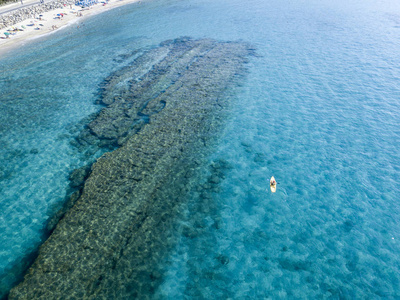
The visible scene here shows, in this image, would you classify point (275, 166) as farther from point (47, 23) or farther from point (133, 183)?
point (47, 23)

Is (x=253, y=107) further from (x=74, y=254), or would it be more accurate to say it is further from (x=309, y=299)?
(x=74, y=254)

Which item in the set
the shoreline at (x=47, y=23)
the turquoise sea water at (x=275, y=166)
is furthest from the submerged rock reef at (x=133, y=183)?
the shoreline at (x=47, y=23)

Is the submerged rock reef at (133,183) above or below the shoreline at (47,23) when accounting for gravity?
below

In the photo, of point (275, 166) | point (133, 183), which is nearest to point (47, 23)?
point (133, 183)

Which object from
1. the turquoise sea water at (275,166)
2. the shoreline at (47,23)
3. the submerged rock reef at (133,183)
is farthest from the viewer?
the shoreline at (47,23)

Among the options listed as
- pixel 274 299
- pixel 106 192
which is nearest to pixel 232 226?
pixel 274 299

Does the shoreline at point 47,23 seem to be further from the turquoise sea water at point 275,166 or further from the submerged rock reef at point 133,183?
the submerged rock reef at point 133,183

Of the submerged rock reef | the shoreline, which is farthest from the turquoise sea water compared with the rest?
the shoreline

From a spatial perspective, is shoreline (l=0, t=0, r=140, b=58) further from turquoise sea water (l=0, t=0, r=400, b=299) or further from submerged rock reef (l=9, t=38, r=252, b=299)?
submerged rock reef (l=9, t=38, r=252, b=299)
